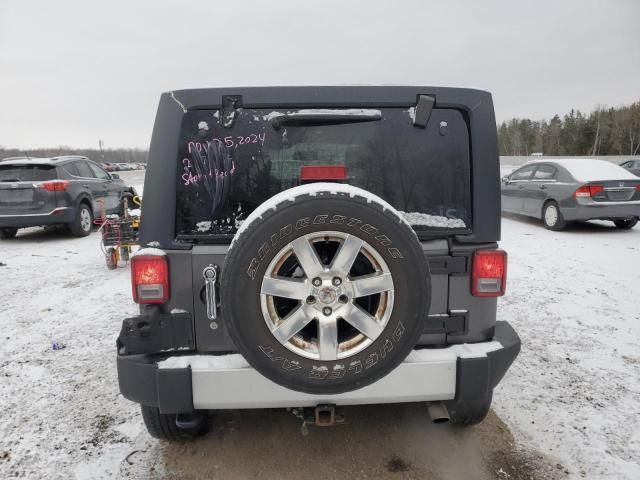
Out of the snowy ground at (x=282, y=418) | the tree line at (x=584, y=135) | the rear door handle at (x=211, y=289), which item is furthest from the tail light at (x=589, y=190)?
the tree line at (x=584, y=135)

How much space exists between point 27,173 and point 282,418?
8.59 m

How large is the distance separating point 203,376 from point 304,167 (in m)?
1.13

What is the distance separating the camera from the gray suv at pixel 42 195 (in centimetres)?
879

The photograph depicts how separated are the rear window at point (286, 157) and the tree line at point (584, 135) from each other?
8284cm

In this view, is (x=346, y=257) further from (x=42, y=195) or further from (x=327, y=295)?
(x=42, y=195)

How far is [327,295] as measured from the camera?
6.40 ft

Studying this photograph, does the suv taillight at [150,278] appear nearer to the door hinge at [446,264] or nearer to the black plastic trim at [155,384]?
the black plastic trim at [155,384]

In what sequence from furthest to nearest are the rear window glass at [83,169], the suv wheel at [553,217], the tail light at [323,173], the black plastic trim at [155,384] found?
the rear window glass at [83,169] < the suv wheel at [553,217] < the tail light at [323,173] < the black plastic trim at [155,384]

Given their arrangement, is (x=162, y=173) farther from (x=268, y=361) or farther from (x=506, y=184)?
(x=506, y=184)

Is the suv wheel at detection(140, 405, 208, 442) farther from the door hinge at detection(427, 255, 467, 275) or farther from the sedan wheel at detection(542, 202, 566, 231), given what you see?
the sedan wheel at detection(542, 202, 566, 231)

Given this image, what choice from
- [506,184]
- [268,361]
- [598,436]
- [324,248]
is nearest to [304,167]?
[324,248]

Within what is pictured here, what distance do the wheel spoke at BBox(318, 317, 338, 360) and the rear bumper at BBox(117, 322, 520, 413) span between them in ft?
1.08

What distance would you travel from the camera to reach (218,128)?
7.43ft

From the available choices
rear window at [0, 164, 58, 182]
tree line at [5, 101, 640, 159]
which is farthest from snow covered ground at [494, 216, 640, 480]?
tree line at [5, 101, 640, 159]
